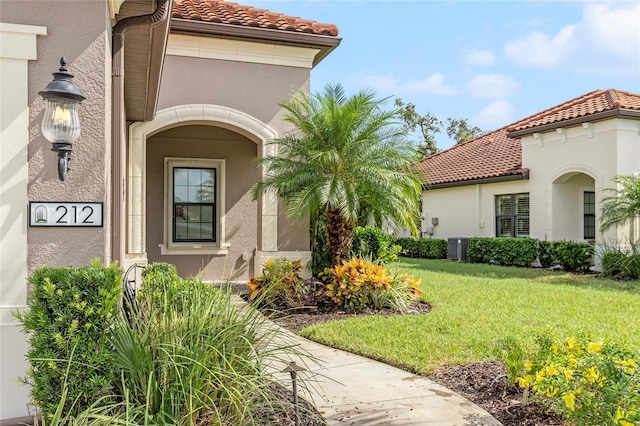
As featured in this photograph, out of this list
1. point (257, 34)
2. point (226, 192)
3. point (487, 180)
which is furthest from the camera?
point (487, 180)

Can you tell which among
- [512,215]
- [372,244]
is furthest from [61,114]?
[512,215]

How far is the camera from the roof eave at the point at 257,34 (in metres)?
10.6

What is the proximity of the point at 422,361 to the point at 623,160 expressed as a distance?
43.2 ft

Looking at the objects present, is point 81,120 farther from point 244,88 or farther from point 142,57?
point 244,88

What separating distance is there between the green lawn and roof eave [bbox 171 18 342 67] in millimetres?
5809

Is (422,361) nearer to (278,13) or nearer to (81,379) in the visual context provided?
(81,379)

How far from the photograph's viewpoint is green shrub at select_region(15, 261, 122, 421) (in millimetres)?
3461

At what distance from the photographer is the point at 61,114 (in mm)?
3963

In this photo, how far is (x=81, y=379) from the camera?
Result: 3.53 m

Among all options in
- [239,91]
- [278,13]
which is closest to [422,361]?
[239,91]

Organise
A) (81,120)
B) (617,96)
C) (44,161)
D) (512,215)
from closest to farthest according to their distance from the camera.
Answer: (44,161)
(81,120)
(617,96)
(512,215)

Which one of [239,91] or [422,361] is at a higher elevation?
[239,91]

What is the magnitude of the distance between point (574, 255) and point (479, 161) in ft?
25.4

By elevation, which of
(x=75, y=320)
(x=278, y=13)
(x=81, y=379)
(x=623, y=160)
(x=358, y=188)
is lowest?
(x=81, y=379)
